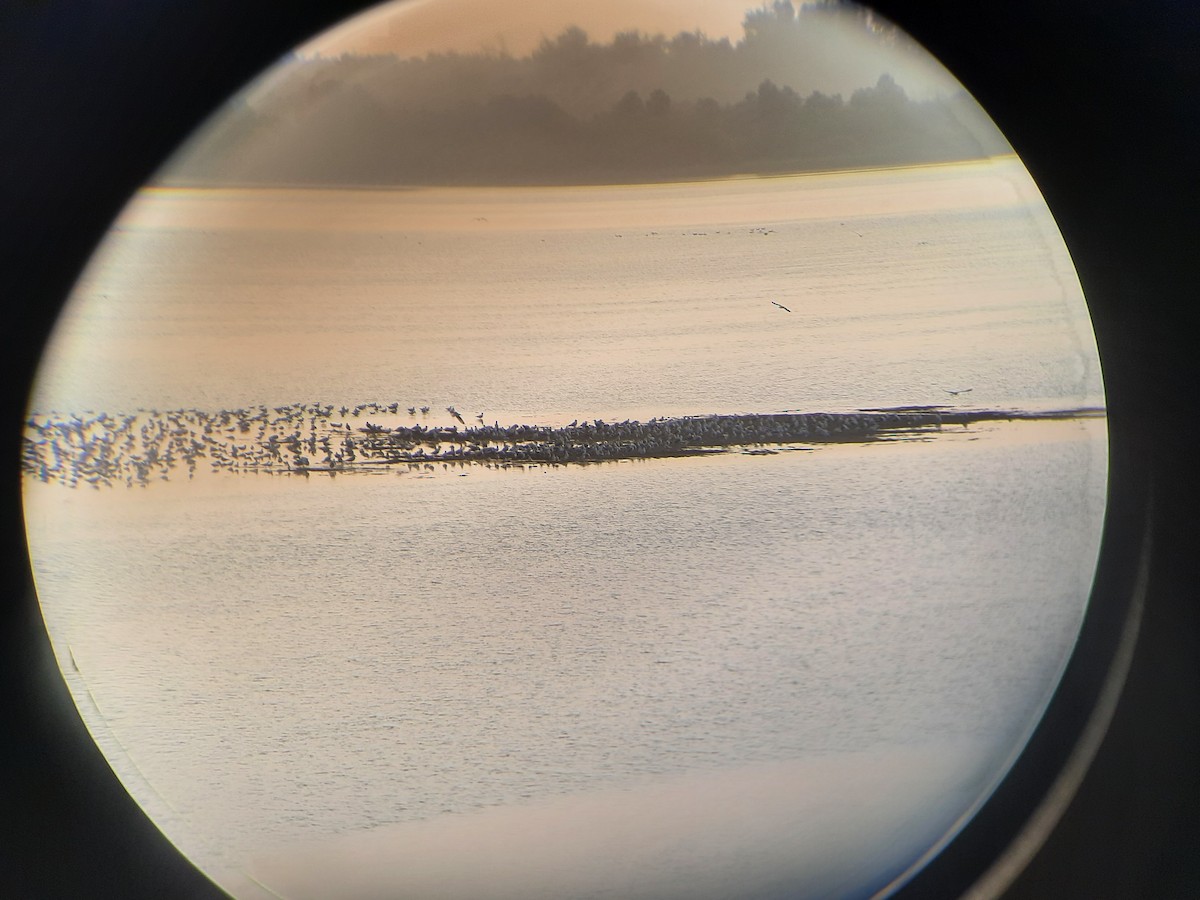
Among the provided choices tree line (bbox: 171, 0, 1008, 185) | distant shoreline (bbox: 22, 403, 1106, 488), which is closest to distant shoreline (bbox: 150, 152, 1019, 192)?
tree line (bbox: 171, 0, 1008, 185)

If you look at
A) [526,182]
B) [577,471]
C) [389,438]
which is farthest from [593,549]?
[526,182]

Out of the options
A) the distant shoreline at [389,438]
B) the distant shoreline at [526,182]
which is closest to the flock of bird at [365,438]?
the distant shoreline at [389,438]

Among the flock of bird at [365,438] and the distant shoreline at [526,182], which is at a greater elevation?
the distant shoreline at [526,182]

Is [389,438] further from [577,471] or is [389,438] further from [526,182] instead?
[526,182]

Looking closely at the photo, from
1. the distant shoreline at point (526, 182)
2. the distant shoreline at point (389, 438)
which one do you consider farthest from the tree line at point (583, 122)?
the distant shoreline at point (389, 438)

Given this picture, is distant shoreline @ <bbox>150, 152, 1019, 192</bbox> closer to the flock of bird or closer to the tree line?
the tree line

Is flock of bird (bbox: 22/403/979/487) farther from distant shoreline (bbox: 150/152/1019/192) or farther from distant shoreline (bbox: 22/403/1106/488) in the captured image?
distant shoreline (bbox: 150/152/1019/192)

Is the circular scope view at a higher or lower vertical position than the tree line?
lower

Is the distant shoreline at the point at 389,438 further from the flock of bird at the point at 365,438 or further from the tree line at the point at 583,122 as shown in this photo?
the tree line at the point at 583,122
